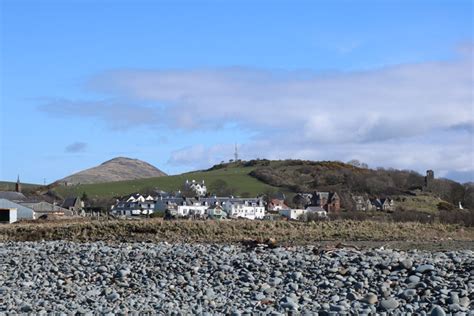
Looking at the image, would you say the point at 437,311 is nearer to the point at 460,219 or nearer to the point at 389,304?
the point at 389,304

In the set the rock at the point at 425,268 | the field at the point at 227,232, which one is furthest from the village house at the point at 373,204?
the rock at the point at 425,268

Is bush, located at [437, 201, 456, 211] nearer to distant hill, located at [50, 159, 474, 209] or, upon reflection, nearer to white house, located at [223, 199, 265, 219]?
distant hill, located at [50, 159, 474, 209]

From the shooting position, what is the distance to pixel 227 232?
27.5 meters

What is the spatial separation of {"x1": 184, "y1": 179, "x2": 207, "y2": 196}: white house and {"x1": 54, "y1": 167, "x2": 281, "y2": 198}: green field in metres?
2.89

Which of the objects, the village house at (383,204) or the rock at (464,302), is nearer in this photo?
the rock at (464,302)

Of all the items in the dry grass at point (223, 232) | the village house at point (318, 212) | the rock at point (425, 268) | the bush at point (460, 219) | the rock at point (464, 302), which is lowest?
the rock at point (464, 302)

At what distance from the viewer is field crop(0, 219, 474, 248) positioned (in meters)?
25.8

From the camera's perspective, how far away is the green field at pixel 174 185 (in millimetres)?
97062

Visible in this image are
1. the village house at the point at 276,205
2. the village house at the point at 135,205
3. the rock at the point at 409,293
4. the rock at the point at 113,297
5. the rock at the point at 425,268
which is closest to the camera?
the rock at the point at 409,293

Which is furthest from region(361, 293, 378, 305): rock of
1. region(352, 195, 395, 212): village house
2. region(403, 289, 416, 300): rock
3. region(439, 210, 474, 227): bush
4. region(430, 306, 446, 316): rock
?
region(352, 195, 395, 212): village house

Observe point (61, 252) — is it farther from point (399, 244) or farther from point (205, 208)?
point (205, 208)

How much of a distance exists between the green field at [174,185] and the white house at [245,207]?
11714 millimetres

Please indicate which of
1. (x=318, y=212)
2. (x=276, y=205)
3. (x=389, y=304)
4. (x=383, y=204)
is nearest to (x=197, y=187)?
(x=276, y=205)

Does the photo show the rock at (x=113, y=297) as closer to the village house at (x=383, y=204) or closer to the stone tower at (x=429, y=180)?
the village house at (x=383, y=204)
